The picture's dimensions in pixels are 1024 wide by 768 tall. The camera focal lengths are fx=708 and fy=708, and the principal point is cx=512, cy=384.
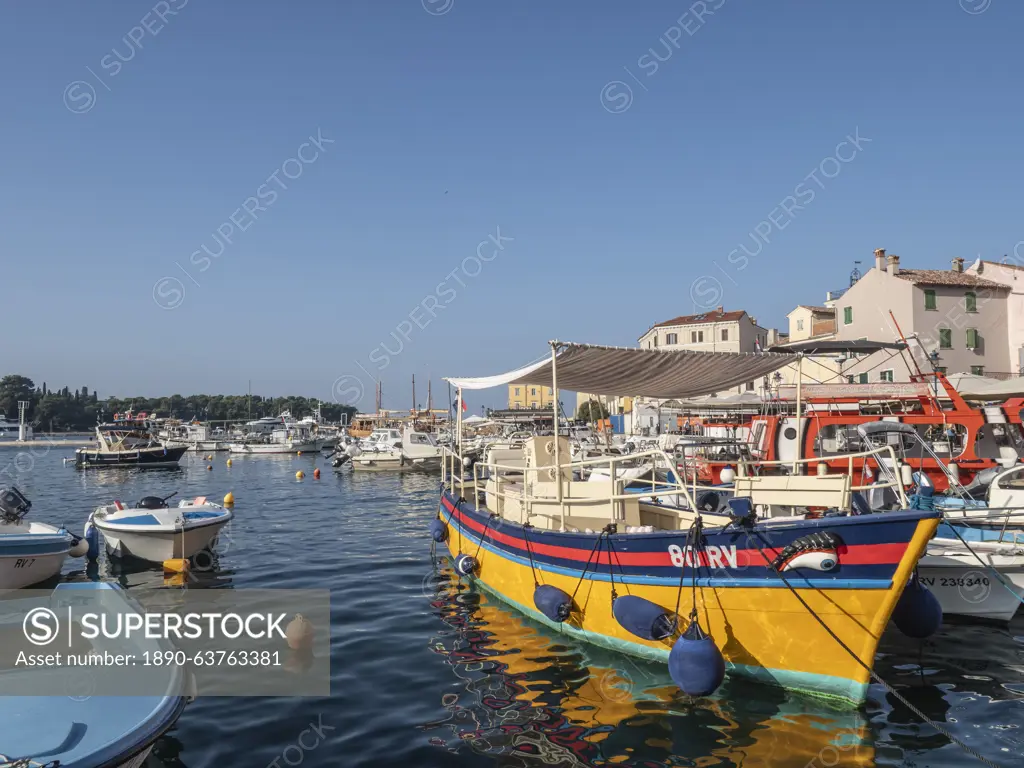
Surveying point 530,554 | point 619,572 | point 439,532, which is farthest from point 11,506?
point 619,572

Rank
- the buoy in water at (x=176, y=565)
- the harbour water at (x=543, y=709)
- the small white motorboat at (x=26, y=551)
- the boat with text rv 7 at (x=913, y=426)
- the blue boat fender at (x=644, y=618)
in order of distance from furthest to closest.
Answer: the boat with text rv 7 at (x=913, y=426), the buoy in water at (x=176, y=565), the small white motorboat at (x=26, y=551), the blue boat fender at (x=644, y=618), the harbour water at (x=543, y=709)

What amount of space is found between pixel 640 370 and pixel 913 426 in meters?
11.6

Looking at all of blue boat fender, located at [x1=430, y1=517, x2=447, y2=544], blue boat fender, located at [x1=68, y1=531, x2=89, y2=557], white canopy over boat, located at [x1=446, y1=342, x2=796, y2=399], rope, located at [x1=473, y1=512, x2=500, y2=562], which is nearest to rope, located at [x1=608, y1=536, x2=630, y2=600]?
white canopy over boat, located at [x1=446, y1=342, x2=796, y2=399]

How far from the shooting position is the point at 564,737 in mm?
7859

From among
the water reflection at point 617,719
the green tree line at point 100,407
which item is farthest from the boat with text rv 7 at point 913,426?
the green tree line at point 100,407

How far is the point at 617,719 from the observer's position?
27.1ft

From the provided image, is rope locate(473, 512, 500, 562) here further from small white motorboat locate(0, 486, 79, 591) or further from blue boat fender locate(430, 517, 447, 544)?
small white motorboat locate(0, 486, 79, 591)

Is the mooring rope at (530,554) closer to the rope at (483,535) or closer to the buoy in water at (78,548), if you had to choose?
the rope at (483,535)

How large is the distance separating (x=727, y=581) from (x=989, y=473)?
1263cm

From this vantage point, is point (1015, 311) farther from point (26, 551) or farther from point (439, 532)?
point (26, 551)

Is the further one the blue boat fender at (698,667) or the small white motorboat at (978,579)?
the small white motorboat at (978,579)

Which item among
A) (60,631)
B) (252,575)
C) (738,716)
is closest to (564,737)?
(738,716)

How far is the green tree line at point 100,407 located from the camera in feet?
484

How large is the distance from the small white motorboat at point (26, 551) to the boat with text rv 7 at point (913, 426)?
639 inches
